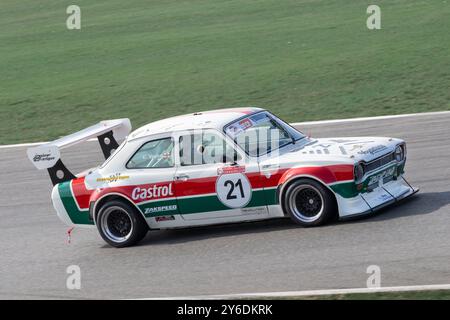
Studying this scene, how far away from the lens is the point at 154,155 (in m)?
11.1

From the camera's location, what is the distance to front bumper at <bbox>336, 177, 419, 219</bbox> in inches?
401

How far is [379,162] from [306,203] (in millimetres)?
948

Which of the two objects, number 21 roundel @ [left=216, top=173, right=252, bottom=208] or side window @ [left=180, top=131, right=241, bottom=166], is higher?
side window @ [left=180, top=131, right=241, bottom=166]

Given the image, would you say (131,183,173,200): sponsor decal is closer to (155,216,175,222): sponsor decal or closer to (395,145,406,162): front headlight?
(155,216,175,222): sponsor decal

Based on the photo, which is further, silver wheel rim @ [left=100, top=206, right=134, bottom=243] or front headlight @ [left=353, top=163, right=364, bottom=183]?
silver wheel rim @ [left=100, top=206, right=134, bottom=243]

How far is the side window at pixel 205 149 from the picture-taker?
1073 cm

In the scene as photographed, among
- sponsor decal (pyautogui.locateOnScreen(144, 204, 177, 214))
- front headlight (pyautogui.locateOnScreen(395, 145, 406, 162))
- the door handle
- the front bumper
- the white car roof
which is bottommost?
sponsor decal (pyautogui.locateOnScreen(144, 204, 177, 214))

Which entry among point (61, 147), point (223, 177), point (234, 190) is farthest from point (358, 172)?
point (61, 147)

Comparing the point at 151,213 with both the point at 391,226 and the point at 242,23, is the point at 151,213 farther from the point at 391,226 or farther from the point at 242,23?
the point at 242,23

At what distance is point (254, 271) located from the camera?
9453mm

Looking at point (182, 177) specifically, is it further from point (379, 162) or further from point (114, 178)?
point (379, 162)

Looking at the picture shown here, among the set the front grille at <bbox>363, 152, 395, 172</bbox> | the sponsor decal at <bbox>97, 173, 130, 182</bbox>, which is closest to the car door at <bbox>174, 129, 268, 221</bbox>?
the sponsor decal at <bbox>97, 173, 130, 182</bbox>

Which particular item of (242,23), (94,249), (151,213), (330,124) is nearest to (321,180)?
(151,213)

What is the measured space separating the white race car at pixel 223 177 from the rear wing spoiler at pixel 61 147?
1 centimetres
